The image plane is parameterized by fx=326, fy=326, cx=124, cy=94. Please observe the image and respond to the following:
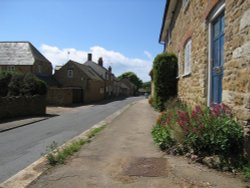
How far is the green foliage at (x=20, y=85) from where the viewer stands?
91.1 ft

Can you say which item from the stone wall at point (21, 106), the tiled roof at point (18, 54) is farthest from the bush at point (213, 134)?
the tiled roof at point (18, 54)

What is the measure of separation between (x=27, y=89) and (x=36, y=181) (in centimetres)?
2362

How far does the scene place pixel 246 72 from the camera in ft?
18.4

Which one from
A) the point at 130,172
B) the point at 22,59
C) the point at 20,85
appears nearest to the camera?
the point at 130,172

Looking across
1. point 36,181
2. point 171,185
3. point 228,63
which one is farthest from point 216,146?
point 36,181

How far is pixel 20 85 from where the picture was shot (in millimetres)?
28359

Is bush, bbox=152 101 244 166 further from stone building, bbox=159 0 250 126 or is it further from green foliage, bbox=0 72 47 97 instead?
green foliage, bbox=0 72 47 97

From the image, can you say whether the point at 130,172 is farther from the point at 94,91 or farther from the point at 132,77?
the point at 132,77

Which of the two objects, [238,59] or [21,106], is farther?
[21,106]

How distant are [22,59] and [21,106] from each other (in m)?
22.6

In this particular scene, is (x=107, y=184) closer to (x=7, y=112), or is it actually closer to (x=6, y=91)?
(x=7, y=112)

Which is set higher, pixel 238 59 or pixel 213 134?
pixel 238 59

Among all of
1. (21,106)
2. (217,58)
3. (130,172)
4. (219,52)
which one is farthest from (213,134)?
(21,106)

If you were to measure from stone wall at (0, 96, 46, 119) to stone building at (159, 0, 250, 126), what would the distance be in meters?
13.6
